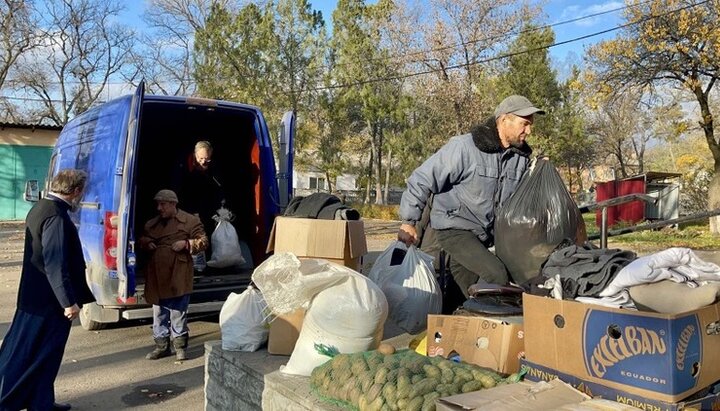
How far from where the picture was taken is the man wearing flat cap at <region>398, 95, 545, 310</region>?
149 inches

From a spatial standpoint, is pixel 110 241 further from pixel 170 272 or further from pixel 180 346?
pixel 180 346

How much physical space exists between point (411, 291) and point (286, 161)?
347cm

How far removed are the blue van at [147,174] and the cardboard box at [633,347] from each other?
144 inches

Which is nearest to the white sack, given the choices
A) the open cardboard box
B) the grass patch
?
the open cardboard box

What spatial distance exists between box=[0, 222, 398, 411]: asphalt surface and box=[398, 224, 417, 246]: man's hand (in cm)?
190

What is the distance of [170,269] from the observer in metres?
5.23

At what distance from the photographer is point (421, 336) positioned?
3.56 meters

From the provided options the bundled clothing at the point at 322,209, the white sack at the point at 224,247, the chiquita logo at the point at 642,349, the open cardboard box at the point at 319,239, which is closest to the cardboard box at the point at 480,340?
the chiquita logo at the point at 642,349

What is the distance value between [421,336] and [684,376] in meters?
1.70

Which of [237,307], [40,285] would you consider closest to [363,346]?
[237,307]

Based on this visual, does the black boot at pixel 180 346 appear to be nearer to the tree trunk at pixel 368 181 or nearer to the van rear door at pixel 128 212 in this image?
the van rear door at pixel 128 212

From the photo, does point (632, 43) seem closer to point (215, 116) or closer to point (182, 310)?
point (215, 116)

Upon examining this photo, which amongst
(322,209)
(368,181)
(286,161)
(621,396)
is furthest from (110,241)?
(368,181)

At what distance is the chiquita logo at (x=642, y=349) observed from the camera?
6.57 ft
